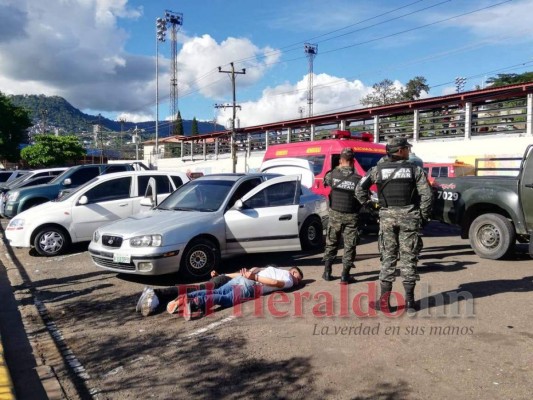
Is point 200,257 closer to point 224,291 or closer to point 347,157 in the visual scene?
point 224,291

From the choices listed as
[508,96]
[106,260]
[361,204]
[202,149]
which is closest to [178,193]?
[106,260]

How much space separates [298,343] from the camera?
436 centimetres

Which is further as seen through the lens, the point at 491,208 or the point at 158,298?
the point at 491,208

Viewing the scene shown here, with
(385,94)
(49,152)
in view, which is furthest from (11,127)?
(385,94)

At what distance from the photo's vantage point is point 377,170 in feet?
17.1

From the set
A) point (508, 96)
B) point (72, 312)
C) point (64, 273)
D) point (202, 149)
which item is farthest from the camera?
point (202, 149)

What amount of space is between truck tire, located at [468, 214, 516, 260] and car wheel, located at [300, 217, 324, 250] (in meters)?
2.59

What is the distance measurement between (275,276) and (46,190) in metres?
9.36

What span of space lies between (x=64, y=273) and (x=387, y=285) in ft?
17.5

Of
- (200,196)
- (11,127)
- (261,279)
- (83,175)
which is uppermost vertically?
(11,127)

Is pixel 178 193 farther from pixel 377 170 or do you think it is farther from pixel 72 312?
pixel 377 170

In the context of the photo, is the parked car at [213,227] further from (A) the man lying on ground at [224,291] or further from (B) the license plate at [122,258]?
(A) the man lying on ground at [224,291]

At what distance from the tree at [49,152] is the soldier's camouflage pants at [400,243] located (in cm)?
4757

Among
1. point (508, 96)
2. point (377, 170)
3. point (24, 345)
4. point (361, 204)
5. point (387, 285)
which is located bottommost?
point (24, 345)
